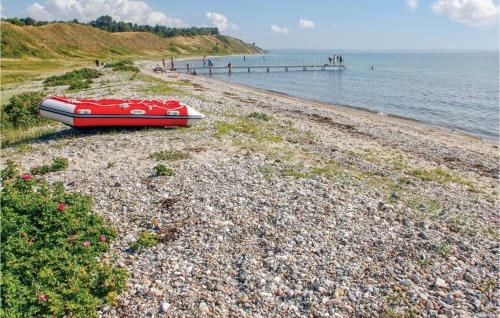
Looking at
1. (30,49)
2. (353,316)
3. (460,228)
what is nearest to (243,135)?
(460,228)

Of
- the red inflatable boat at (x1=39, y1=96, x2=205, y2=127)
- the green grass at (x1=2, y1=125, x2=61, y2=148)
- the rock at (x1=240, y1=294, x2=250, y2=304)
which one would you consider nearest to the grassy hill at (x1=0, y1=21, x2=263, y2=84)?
the green grass at (x1=2, y1=125, x2=61, y2=148)

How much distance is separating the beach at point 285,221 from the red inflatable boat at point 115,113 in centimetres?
58

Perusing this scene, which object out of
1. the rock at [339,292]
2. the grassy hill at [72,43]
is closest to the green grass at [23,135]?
the rock at [339,292]

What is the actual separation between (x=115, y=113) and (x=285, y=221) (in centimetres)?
1117

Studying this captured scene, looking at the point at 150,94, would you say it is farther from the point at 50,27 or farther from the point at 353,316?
the point at 50,27

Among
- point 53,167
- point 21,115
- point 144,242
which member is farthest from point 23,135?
point 144,242

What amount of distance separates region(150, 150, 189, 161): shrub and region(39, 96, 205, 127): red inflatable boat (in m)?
3.95

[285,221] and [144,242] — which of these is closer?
[144,242]

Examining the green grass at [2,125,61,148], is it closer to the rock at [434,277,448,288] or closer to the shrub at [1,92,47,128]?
the shrub at [1,92,47,128]

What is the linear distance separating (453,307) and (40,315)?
276 inches

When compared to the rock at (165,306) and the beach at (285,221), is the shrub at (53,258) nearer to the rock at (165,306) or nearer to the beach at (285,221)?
the beach at (285,221)

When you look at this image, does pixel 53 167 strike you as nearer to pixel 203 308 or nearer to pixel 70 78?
pixel 203 308

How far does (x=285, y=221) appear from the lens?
31.9 ft

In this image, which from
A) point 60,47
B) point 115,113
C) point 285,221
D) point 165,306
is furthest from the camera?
point 60,47
